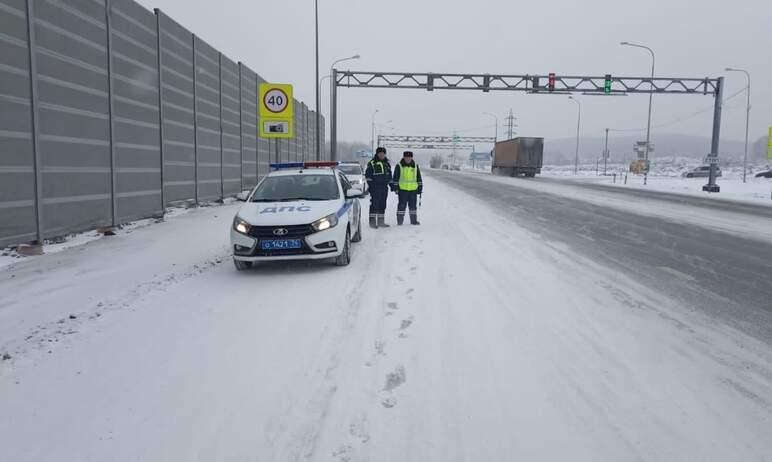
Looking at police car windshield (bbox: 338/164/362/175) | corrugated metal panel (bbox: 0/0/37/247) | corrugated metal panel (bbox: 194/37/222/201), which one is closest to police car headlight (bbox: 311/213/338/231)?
corrugated metal panel (bbox: 0/0/37/247)

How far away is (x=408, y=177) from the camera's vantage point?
40.9 ft

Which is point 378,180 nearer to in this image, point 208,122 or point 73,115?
point 73,115

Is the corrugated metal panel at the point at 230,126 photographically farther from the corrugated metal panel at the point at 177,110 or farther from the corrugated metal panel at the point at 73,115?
the corrugated metal panel at the point at 73,115

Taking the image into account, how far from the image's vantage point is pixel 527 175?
5512 cm

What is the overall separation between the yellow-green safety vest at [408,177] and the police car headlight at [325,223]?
5.05m

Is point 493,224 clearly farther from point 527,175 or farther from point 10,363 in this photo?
point 527,175

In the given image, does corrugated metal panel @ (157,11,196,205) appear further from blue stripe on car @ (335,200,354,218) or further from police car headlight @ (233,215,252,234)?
police car headlight @ (233,215,252,234)

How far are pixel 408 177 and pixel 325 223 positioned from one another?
5.29m

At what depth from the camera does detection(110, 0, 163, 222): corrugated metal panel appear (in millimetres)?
11398

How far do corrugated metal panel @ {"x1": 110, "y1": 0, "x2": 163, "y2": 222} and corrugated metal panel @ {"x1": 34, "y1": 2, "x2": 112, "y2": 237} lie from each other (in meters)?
0.43

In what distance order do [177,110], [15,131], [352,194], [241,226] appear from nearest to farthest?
[241,226] < [15,131] < [352,194] < [177,110]

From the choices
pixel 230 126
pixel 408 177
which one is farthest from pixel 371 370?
pixel 230 126

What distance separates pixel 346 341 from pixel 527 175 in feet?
174

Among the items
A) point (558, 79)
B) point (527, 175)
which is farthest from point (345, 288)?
point (527, 175)
